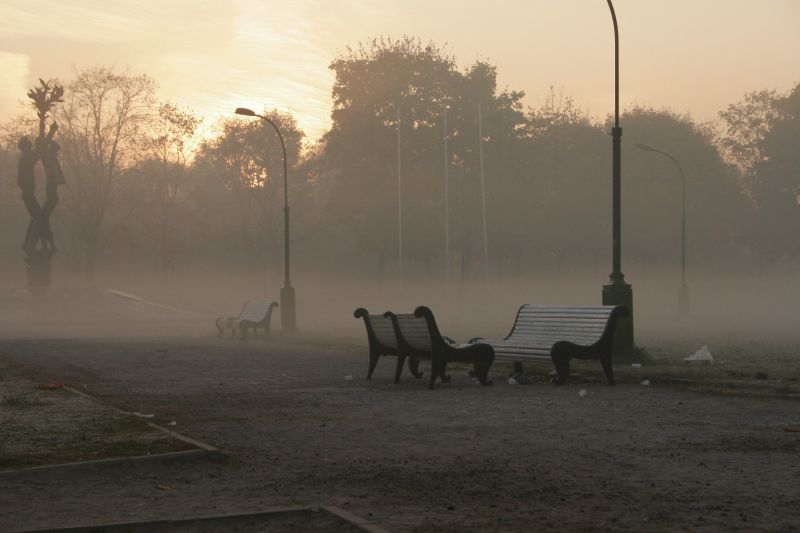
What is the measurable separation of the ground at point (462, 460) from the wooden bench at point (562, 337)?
1.28 feet

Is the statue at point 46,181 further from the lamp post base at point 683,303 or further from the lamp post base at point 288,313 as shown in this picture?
the lamp post base at point 683,303

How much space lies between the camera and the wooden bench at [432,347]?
1416 centimetres

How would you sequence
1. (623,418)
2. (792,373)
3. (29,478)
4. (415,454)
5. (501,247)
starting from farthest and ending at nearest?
(501,247)
(792,373)
(623,418)
(415,454)
(29,478)

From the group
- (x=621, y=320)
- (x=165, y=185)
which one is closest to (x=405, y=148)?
(x=165, y=185)

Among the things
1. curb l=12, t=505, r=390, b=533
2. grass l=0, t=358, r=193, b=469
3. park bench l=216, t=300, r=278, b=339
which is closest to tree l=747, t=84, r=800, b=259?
park bench l=216, t=300, r=278, b=339

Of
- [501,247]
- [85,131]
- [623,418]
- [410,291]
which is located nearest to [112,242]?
[85,131]

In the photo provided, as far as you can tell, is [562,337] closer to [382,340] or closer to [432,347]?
[432,347]

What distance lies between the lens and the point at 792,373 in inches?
662

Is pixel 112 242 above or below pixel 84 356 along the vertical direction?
above

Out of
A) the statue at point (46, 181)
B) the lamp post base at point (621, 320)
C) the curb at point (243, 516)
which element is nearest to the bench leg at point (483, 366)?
the lamp post base at point (621, 320)

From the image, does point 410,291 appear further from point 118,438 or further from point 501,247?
point 118,438

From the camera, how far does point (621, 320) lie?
18.4 meters

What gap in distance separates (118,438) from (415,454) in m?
2.45

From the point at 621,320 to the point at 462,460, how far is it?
35.3ft
